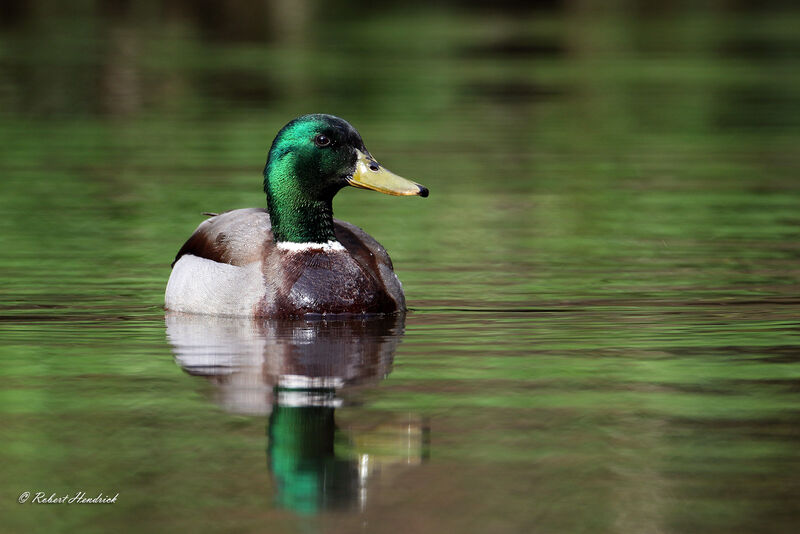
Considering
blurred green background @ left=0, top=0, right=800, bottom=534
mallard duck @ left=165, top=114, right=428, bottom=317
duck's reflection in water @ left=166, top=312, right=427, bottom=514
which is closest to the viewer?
blurred green background @ left=0, top=0, right=800, bottom=534

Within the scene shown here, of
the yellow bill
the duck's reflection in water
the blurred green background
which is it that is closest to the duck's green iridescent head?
the yellow bill

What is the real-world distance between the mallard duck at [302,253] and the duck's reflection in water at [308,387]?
13 centimetres

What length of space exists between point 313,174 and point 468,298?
135cm

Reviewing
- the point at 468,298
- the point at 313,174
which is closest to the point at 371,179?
the point at 313,174

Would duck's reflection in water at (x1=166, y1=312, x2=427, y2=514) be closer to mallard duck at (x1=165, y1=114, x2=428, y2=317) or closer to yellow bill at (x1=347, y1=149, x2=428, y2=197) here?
mallard duck at (x1=165, y1=114, x2=428, y2=317)

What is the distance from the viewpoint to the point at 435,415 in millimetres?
7965

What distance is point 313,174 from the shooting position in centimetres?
1108

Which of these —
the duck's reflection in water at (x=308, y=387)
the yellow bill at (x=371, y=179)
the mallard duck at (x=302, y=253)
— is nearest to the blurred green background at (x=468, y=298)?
the duck's reflection in water at (x=308, y=387)

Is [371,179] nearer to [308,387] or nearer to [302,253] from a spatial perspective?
[302,253]

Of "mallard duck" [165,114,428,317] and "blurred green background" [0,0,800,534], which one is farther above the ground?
"mallard duck" [165,114,428,317]

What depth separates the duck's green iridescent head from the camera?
11047 millimetres

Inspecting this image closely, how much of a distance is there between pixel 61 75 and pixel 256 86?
416 cm

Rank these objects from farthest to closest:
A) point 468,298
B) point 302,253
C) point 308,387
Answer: point 468,298
point 302,253
point 308,387

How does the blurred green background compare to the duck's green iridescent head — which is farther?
the duck's green iridescent head
